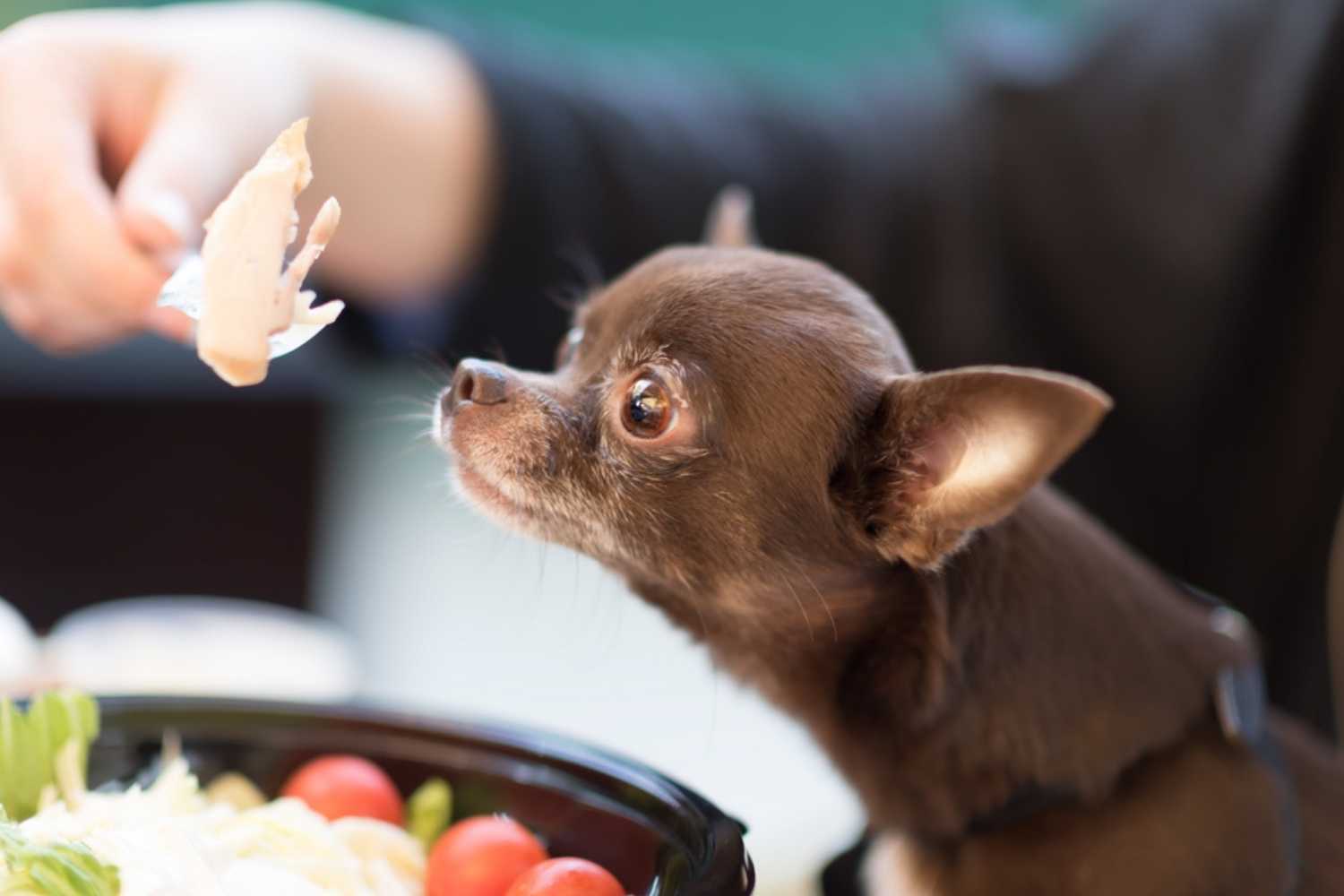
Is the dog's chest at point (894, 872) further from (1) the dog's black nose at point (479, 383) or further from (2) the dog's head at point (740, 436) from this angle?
Result: (1) the dog's black nose at point (479, 383)

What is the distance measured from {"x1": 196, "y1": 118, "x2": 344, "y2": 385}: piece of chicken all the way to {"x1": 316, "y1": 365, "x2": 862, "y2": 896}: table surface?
0.31m

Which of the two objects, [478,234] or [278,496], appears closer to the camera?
[478,234]

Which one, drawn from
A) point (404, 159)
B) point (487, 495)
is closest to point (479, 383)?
point (487, 495)

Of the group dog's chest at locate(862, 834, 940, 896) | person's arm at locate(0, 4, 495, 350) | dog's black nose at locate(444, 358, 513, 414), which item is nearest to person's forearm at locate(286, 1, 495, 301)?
person's arm at locate(0, 4, 495, 350)

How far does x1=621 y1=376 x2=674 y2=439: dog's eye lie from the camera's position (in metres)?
0.84

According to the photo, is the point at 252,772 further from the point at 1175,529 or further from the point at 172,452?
the point at 172,452

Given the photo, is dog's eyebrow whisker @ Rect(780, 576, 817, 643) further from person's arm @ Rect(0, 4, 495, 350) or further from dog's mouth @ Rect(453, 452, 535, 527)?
person's arm @ Rect(0, 4, 495, 350)

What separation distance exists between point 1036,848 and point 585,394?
0.40 metres

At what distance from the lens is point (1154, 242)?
1781 millimetres

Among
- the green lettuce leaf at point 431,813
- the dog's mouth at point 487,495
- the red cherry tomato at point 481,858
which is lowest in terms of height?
the green lettuce leaf at point 431,813

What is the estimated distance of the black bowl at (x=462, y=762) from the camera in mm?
723

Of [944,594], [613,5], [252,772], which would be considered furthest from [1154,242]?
[613,5]

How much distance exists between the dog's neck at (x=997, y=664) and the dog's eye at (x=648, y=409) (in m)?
0.12

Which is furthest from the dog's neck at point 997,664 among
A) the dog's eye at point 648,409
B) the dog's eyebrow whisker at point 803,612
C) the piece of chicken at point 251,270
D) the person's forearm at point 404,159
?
the person's forearm at point 404,159
